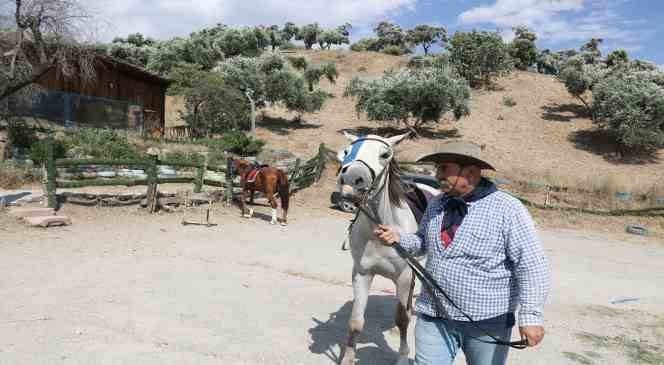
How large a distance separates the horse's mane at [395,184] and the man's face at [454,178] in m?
0.93

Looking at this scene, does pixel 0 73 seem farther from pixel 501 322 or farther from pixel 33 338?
pixel 501 322

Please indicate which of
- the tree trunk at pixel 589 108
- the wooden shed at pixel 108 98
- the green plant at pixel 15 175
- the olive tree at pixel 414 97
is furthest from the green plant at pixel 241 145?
the tree trunk at pixel 589 108

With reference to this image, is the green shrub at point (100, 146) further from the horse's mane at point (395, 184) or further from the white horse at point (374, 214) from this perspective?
the horse's mane at point (395, 184)

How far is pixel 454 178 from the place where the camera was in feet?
7.80

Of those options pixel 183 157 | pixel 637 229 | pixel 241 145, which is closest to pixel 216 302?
pixel 183 157

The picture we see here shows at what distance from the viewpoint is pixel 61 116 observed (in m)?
20.0

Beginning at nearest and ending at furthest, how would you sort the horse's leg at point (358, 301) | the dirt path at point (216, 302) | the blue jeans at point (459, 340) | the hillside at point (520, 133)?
the blue jeans at point (459, 340) → the horse's leg at point (358, 301) → the dirt path at point (216, 302) → the hillside at point (520, 133)

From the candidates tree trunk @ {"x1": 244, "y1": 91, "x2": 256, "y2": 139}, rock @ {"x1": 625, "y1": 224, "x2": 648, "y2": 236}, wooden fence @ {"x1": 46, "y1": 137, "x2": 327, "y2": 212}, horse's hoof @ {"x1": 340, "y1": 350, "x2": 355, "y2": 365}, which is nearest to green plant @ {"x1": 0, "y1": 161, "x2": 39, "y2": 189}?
wooden fence @ {"x1": 46, "y1": 137, "x2": 327, "y2": 212}

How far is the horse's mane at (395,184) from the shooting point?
340 centimetres

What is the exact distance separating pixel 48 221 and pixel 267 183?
15.6 ft

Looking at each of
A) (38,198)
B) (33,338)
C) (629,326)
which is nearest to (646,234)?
(629,326)

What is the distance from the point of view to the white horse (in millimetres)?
2861

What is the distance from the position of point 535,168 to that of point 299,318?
72.9 feet

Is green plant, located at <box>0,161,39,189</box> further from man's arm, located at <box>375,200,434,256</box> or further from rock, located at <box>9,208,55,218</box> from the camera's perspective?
man's arm, located at <box>375,200,434,256</box>
